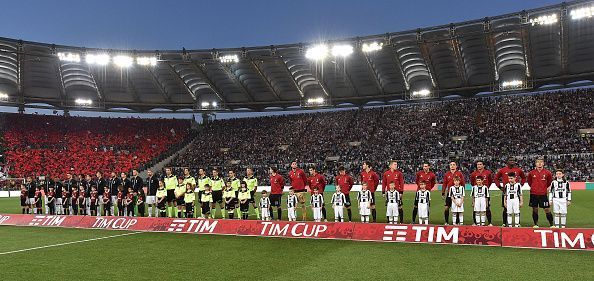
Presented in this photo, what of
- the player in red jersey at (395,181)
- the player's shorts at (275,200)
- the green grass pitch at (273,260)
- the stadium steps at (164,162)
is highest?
the stadium steps at (164,162)

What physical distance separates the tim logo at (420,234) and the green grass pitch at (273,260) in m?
0.38

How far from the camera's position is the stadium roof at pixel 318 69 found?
Result: 36125mm

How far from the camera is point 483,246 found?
11.3 meters

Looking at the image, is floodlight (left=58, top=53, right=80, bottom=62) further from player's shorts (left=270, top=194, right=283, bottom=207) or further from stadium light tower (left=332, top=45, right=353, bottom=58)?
player's shorts (left=270, top=194, right=283, bottom=207)

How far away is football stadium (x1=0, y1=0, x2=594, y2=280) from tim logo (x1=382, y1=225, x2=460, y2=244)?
0.06 metres

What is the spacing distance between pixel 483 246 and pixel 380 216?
730 centimetres

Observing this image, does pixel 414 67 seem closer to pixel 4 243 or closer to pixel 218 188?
pixel 218 188

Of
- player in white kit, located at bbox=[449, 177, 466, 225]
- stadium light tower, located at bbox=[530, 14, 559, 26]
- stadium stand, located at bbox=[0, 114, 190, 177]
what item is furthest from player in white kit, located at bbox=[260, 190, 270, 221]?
stadium stand, located at bbox=[0, 114, 190, 177]

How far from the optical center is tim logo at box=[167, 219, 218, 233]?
1471 centimetres

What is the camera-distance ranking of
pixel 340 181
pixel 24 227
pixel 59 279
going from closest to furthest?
pixel 59 279 < pixel 340 181 < pixel 24 227

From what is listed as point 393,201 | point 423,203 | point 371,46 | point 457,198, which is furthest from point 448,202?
point 371,46

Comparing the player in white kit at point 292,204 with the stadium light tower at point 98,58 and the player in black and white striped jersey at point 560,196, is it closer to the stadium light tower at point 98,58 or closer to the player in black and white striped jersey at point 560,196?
the player in black and white striped jersey at point 560,196

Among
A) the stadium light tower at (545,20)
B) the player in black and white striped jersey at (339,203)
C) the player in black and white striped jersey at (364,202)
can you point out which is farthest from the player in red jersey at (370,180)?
the stadium light tower at (545,20)

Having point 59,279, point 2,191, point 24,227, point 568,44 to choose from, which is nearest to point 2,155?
point 2,191
